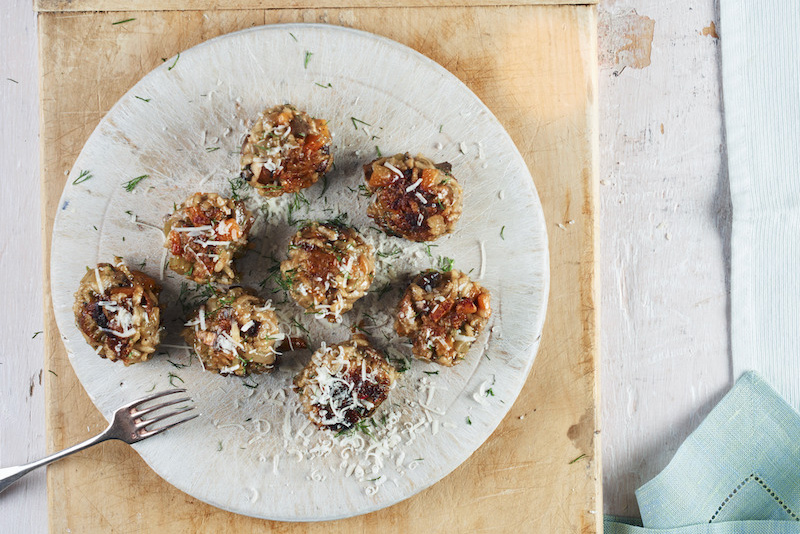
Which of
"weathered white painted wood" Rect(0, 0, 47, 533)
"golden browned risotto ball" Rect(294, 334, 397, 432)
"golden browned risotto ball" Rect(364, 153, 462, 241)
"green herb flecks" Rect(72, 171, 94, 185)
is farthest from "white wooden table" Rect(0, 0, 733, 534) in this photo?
"golden browned risotto ball" Rect(294, 334, 397, 432)

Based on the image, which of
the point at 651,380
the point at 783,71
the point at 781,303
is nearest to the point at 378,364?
the point at 651,380

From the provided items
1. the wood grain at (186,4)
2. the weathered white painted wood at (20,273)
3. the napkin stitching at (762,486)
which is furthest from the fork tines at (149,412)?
the napkin stitching at (762,486)

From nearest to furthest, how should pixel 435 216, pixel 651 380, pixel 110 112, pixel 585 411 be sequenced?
pixel 435 216
pixel 110 112
pixel 585 411
pixel 651 380

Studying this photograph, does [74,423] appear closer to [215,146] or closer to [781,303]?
[215,146]

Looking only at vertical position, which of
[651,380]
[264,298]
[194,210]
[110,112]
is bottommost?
[651,380]

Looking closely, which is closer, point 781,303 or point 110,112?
point 110,112

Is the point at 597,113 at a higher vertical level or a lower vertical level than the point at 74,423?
higher
